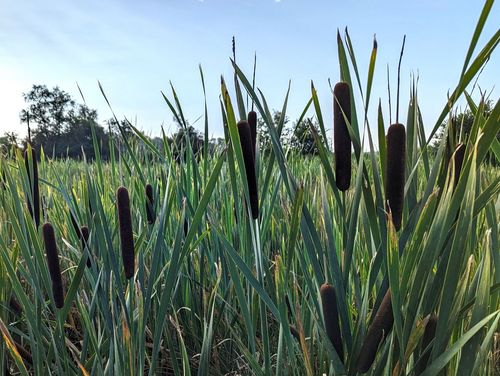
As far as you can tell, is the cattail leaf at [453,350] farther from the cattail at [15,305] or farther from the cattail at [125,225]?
the cattail at [15,305]

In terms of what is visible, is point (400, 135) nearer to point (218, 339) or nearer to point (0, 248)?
point (0, 248)

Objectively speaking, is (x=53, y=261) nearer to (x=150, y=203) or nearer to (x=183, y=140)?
(x=150, y=203)

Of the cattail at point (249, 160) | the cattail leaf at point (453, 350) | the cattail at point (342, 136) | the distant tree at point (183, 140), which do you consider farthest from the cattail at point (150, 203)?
the cattail leaf at point (453, 350)

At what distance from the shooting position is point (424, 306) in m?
0.56

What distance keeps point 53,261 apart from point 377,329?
491 mm

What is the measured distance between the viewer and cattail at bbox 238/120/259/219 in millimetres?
579

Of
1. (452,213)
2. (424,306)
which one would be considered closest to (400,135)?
(452,213)

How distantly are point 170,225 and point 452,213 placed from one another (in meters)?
0.93

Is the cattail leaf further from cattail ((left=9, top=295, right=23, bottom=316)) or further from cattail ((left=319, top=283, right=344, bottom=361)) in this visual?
cattail ((left=9, top=295, right=23, bottom=316))

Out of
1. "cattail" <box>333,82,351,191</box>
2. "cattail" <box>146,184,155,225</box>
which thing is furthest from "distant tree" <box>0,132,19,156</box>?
"cattail" <box>333,82,351,191</box>

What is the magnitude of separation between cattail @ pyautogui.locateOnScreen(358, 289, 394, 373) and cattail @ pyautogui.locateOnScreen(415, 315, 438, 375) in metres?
0.07

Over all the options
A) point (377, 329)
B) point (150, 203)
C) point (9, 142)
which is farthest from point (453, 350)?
point (9, 142)

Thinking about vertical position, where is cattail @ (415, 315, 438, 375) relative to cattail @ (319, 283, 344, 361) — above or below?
below

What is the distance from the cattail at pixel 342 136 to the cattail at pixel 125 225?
287 mm
